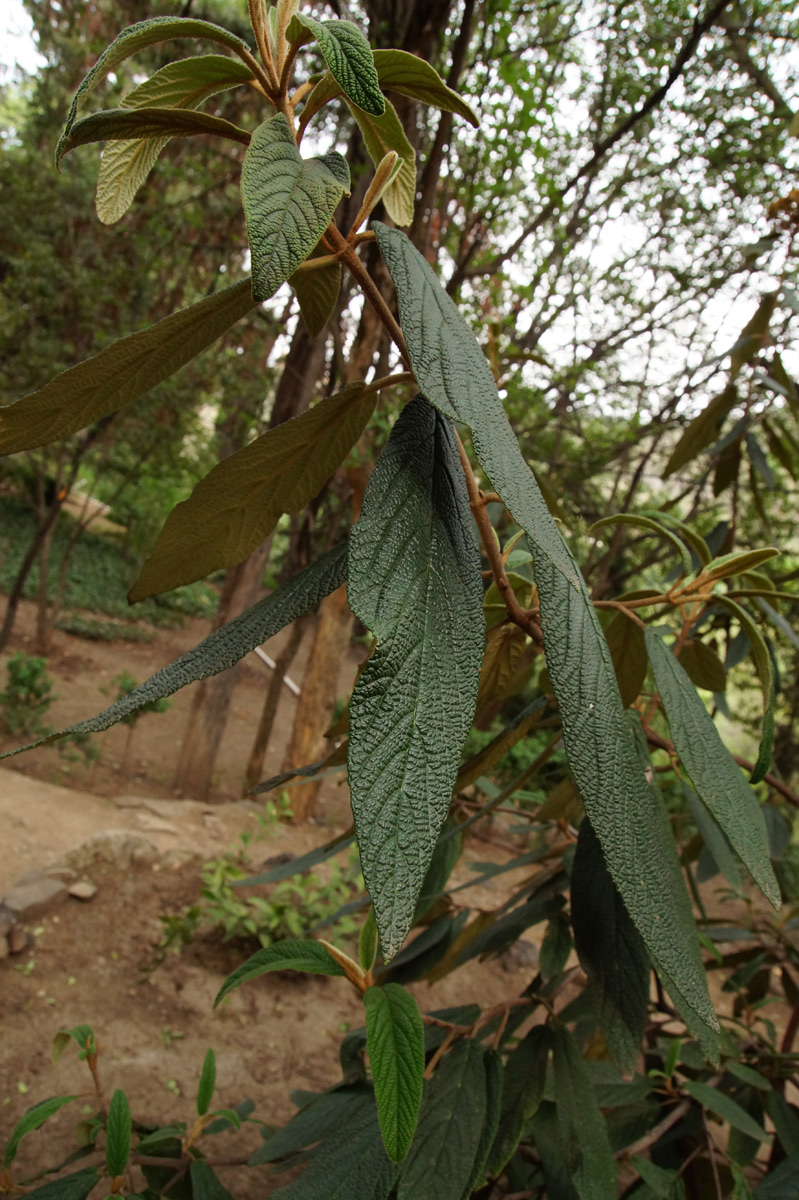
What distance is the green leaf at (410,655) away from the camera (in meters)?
0.25

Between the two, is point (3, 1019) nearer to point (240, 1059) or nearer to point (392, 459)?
point (240, 1059)

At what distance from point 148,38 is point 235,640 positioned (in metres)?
0.30

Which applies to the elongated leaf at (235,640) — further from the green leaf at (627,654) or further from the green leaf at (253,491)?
the green leaf at (627,654)

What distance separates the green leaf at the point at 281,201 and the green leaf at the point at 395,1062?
0.41 metres

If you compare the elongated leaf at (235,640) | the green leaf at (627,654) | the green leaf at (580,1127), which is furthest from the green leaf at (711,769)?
the green leaf at (580,1127)

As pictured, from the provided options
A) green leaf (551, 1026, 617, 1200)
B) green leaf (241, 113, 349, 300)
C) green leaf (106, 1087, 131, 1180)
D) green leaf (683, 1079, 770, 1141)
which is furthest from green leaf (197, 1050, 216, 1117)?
green leaf (241, 113, 349, 300)

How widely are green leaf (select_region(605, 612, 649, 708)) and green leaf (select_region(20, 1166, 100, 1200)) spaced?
58 centimetres

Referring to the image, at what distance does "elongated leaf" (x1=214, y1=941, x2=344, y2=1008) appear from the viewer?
544 mm

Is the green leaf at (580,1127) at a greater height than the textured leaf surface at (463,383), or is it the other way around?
the textured leaf surface at (463,383)

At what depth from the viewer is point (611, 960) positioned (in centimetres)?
54

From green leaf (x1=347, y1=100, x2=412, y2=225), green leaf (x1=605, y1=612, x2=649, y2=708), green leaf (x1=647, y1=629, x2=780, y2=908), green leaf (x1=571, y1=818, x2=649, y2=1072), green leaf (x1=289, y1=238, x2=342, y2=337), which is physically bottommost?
green leaf (x1=571, y1=818, x2=649, y2=1072)

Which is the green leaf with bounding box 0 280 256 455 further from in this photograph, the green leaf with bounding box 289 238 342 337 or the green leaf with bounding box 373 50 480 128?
the green leaf with bounding box 373 50 480 128

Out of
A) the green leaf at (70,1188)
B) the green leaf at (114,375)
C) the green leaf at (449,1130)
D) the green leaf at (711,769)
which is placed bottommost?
the green leaf at (70,1188)

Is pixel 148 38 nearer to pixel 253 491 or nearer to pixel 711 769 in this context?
pixel 253 491
